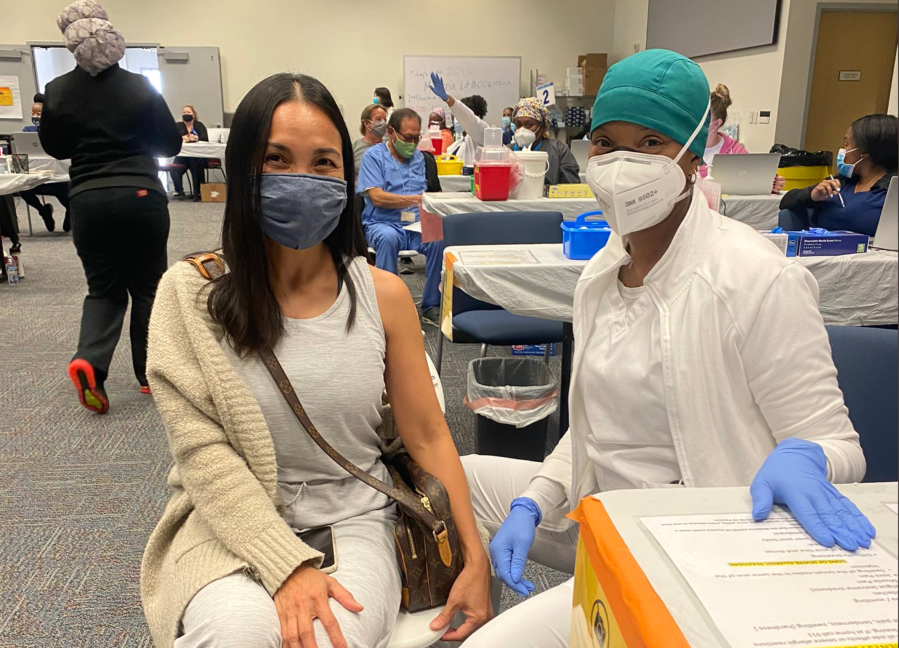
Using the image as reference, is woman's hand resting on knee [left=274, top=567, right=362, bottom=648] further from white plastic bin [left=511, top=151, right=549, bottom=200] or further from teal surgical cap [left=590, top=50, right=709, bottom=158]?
white plastic bin [left=511, top=151, right=549, bottom=200]

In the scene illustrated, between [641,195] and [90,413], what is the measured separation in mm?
2654

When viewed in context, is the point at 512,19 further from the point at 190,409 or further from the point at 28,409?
the point at 190,409

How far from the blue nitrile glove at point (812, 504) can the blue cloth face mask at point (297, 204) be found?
0.80 m

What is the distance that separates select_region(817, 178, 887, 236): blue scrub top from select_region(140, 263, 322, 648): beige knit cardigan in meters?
2.77

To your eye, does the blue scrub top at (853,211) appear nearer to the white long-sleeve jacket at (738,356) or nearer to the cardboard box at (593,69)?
the white long-sleeve jacket at (738,356)

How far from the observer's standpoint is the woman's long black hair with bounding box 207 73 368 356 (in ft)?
3.76

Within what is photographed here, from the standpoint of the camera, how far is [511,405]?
2322 millimetres

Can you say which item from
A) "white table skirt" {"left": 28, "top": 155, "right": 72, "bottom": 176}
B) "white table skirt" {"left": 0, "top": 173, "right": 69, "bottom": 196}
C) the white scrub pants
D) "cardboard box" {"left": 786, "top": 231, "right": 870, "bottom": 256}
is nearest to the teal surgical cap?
the white scrub pants

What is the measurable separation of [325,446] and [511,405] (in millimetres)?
1231

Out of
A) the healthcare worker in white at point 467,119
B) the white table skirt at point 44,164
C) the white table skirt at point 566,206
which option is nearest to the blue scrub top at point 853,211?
the white table skirt at point 566,206

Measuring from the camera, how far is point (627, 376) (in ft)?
3.67

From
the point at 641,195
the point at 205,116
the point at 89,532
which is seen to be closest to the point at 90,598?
the point at 89,532

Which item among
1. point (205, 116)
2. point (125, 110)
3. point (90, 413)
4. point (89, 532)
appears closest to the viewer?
point (89, 532)

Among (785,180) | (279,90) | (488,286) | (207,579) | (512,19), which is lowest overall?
(207,579)
